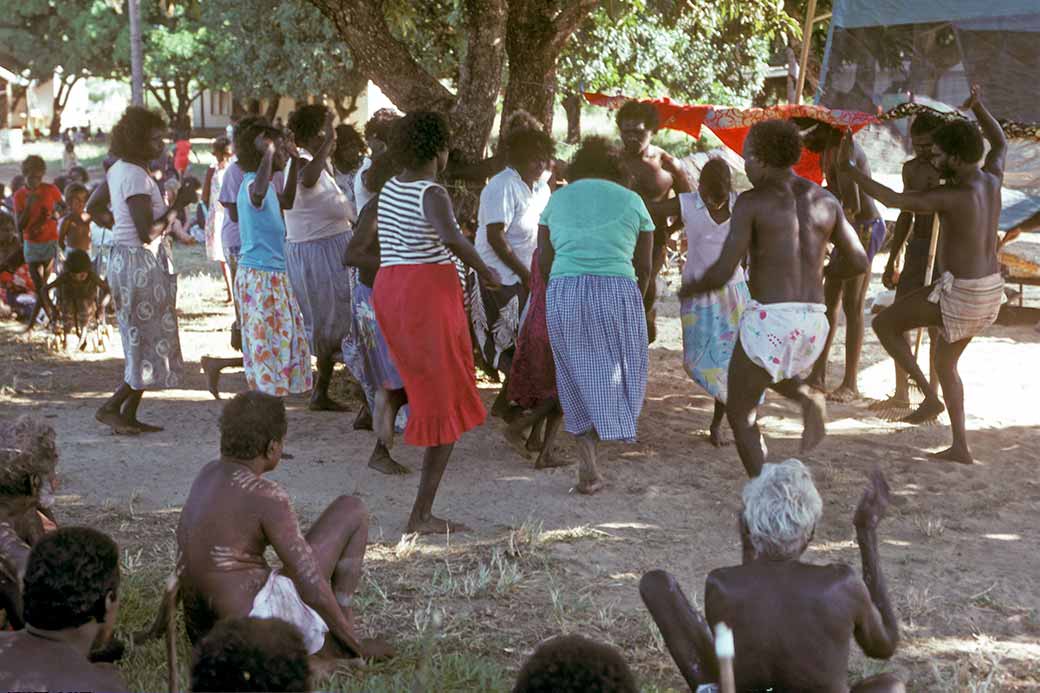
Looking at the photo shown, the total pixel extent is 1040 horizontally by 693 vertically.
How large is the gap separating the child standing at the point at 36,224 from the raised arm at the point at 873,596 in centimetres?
920

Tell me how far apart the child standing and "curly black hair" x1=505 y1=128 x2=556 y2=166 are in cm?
579

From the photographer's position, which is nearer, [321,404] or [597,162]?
[597,162]

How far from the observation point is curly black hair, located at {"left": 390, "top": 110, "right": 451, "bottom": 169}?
5691 mm

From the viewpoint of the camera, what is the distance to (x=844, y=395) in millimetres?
8742

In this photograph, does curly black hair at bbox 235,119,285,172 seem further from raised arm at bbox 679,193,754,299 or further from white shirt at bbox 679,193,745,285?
raised arm at bbox 679,193,754,299

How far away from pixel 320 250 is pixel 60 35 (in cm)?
4612

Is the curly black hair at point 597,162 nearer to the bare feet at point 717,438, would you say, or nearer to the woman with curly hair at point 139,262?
the bare feet at point 717,438

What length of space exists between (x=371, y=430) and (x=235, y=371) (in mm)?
2404

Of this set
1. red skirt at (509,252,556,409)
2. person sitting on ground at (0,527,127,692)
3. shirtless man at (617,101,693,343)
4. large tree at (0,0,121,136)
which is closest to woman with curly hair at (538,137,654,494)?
red skirt at (509,252,556,409)

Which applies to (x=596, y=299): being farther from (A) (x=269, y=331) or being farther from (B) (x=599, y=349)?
(A) (x=269, y=331)

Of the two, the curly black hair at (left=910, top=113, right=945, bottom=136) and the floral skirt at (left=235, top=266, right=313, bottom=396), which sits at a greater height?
the curly black hair at (left=910, top=113, right=945, bottom=136)

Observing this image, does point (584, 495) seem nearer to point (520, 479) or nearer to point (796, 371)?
point (520, 479)

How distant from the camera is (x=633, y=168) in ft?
25.8

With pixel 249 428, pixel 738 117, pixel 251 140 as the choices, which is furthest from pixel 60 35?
pixel 249 428
